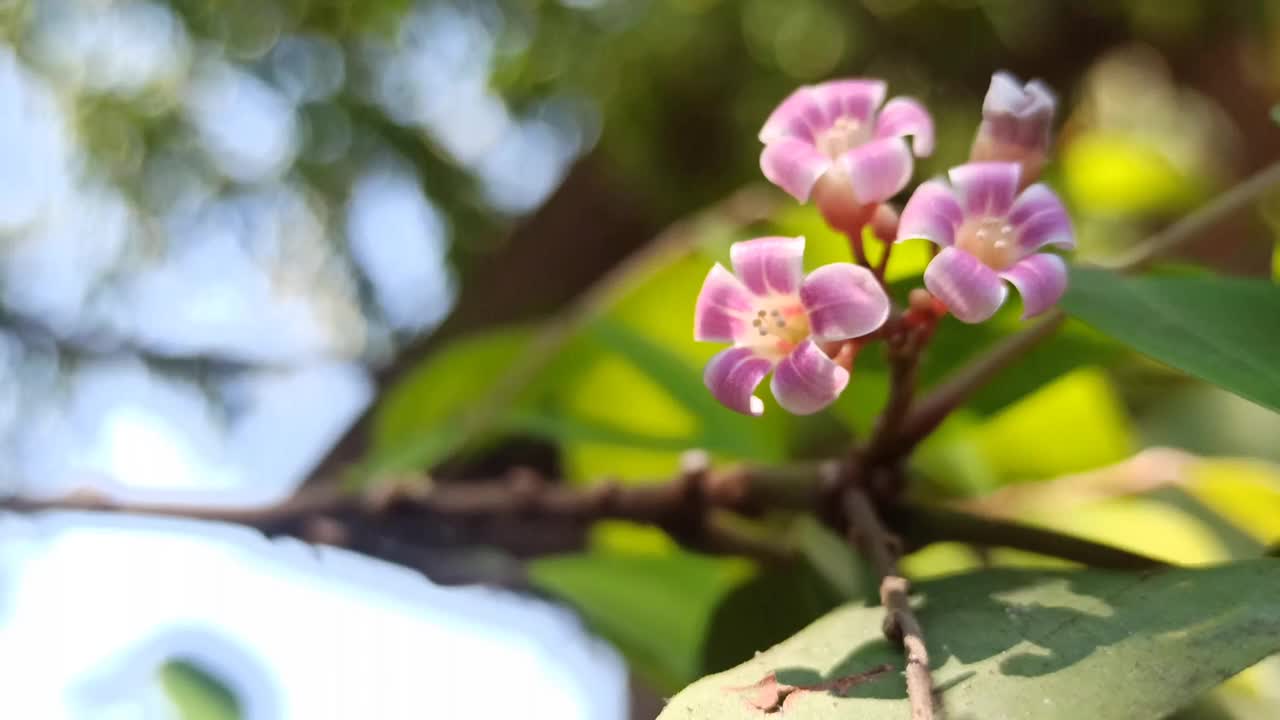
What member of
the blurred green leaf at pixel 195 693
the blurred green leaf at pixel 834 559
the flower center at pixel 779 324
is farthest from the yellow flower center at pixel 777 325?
the blurred green leaf at pixel 195 693

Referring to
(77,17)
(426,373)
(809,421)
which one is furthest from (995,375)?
(77,17)

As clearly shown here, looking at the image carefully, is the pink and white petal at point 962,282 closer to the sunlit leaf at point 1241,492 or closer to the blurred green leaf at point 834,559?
the blurred green leaf at point 834,559

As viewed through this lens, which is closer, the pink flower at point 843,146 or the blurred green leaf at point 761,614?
the pink flower at point 843,146

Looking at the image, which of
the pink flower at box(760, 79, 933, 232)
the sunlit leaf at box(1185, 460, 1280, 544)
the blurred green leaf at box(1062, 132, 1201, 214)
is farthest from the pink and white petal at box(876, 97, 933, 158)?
the blurred green leaf at box(1062, 132, 1201, 214)

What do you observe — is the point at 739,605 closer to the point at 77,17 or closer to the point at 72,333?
the point at 72,333

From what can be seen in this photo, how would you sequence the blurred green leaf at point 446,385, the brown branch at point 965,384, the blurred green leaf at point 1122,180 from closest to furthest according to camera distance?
the brown branch at point 965,384 < the blurred green leaf at point 446,385 < the blurred green leaf at point 1122,180

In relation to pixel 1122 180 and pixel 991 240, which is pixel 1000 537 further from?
pixel 1122 180

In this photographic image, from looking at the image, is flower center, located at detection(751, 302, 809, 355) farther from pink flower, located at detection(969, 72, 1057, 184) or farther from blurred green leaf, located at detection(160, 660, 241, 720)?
blurred green leaf, located at detection(160, 660, 241, 720)
